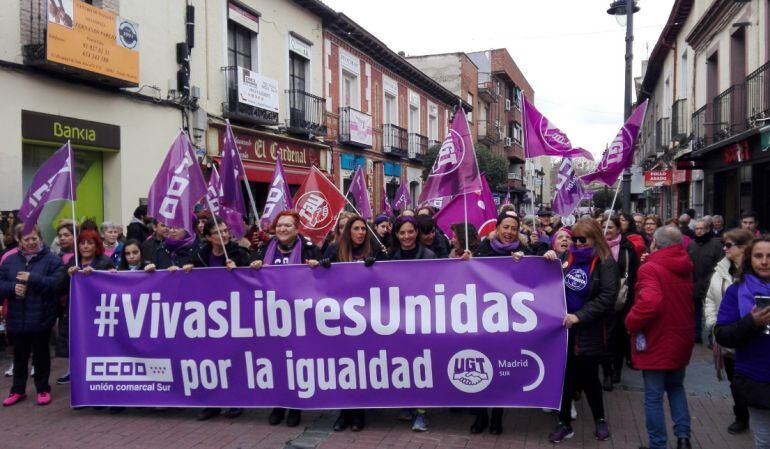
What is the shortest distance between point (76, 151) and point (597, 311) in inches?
400

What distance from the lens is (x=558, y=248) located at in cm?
551

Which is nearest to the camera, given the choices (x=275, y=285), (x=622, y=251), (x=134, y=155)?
(x=275, y=285)

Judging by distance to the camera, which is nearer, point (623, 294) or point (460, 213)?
point (623, 294)

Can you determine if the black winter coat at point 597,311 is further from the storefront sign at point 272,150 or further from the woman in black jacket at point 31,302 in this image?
the storefront sign at point 272,150

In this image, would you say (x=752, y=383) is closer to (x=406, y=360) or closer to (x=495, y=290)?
(x=495, y=290)

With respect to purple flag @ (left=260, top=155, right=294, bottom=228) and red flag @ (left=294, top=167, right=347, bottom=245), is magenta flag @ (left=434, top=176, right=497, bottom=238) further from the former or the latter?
purple flag @ (left=260, top=155, right=294, bottom=228)

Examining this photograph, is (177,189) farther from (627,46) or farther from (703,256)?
(627,46)

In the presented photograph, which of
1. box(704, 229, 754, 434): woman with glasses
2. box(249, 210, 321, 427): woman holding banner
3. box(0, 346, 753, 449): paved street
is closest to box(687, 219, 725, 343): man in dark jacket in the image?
box(0, 346, 753, 449): paved street

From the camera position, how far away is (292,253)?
219 inches

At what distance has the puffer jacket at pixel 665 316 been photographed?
422cm

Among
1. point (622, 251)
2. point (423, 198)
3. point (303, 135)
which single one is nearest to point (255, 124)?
point (303, 135)

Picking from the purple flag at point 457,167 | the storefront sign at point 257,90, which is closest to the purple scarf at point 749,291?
the purple flag at point 457,167

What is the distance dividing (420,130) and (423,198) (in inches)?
904

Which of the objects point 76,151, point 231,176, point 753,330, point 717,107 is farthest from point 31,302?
point 717,107
